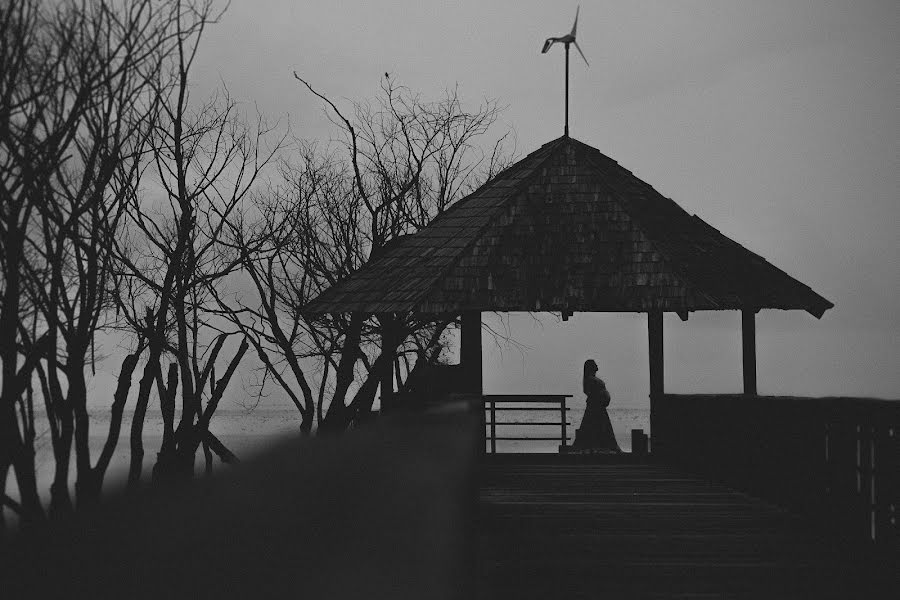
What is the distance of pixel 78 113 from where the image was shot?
11.7 metres

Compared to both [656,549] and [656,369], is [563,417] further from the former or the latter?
[656,549]

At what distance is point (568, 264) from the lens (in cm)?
1576

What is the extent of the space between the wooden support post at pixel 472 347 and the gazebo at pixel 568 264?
2 centimetres

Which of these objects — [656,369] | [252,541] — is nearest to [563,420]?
[656,369]

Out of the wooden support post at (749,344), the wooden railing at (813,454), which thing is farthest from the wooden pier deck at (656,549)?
the wooden support post at (749,344)

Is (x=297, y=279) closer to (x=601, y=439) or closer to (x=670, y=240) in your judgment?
(x=601, y=439)

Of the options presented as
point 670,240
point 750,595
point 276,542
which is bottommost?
point 750,595

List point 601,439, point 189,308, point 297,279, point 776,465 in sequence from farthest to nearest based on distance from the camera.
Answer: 1. point 297,279
2. point 189,308
3. point 601,439
4. point 776,465

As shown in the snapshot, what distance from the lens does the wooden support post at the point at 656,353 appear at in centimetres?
1653

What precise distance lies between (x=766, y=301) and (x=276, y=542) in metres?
15.2

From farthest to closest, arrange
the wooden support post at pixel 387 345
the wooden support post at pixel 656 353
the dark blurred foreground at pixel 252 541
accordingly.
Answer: the wooden support post at pixel 387 345
the wooden support post at pixel 656 353
the dark blurred foreground at pixel 252 541

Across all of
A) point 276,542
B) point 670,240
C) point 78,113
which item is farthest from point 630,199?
point 276,542

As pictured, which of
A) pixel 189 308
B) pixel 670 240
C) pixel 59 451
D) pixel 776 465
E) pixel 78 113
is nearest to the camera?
pixel 776 465

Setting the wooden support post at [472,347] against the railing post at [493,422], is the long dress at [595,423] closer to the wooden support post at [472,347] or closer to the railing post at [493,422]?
the railing post at [493,422]
